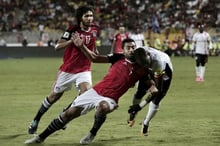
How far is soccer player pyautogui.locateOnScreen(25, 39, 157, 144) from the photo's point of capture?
920 cm

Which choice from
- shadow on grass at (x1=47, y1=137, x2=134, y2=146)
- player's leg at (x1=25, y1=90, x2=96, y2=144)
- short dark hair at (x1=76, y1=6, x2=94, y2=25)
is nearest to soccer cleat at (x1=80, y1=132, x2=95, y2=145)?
shadow on grass at (x1=47, y1=137, x2=134, y2=146)

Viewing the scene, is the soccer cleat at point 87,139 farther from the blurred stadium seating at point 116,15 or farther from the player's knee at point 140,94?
the blurred stadium seating at point 116,15

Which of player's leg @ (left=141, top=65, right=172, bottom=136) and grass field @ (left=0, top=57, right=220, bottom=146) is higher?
player's leg @ (left=141, top=65, right=172, bottom=136)

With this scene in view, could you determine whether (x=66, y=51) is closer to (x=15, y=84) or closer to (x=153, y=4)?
(x=15, y=84)

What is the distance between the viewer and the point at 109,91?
927 centimetres

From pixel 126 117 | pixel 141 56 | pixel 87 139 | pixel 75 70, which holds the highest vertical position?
pixel 141 56

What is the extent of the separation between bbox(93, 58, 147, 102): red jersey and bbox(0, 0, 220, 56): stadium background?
121 feet

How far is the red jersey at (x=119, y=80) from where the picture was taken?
9289 millimetres

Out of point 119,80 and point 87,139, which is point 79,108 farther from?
point 119,80

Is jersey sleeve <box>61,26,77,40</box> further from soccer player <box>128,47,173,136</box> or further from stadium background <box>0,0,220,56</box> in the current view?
stadium background <box>0,0,220,56</box>

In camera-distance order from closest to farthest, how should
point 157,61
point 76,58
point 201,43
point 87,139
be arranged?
point 87,139, point 157,61, point 76,58, point 201,43

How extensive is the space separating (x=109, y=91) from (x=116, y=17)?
41160mm

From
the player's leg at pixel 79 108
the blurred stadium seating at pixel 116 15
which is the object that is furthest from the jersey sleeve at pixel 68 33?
the blurred stadium seating at pixel 116 15

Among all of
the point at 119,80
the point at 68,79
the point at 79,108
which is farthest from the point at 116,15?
the point at 79,108
